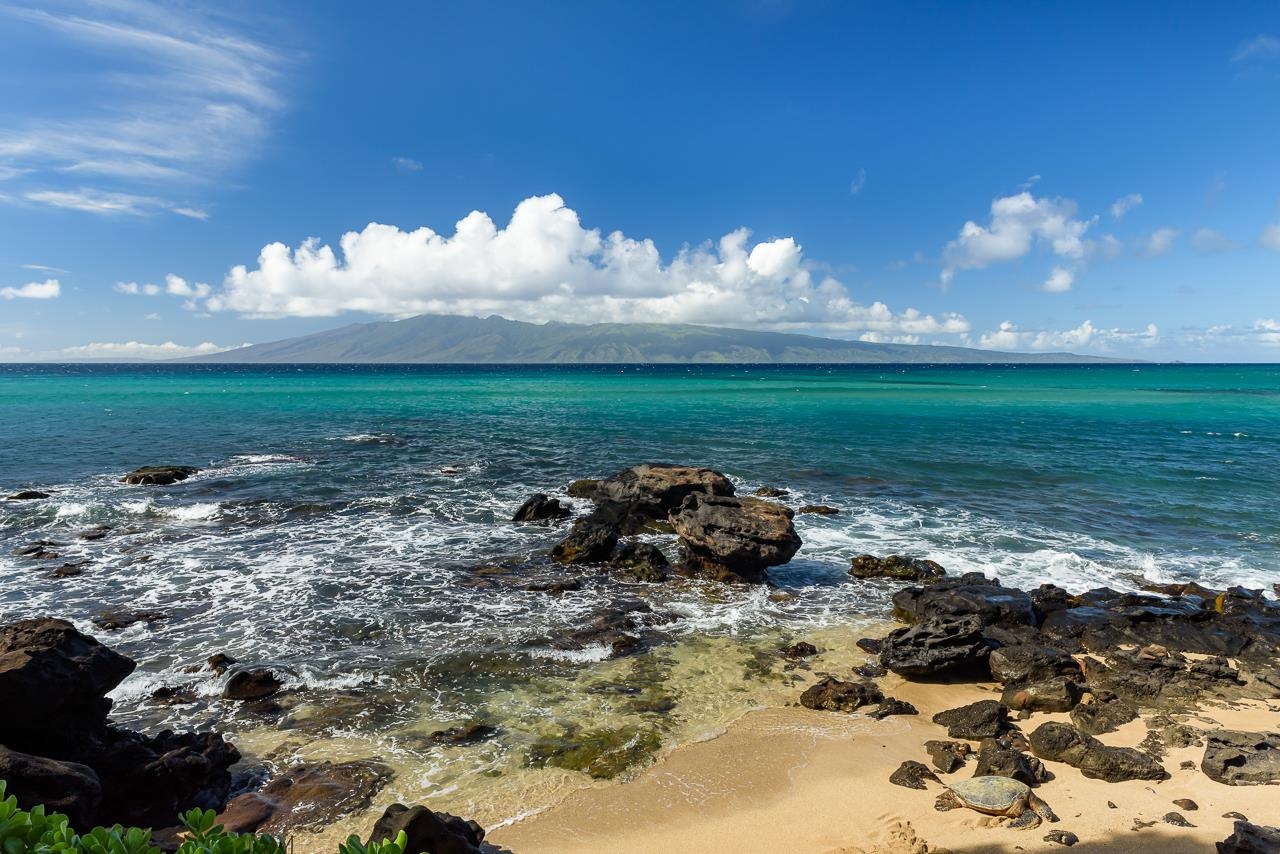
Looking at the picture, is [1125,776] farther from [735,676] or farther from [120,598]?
[120,598]

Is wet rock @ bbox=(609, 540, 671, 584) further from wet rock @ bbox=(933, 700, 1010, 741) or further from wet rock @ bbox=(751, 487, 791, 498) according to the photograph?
wet rock @ bbox=(751, 487, 791, 498)

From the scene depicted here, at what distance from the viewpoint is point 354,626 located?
723 inches

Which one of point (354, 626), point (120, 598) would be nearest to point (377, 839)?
point (354, 626)

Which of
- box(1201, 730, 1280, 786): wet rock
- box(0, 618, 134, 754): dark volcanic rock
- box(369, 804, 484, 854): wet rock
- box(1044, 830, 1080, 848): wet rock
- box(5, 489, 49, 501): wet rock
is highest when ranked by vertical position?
box(0, 618, 134, 754): dark volcanic rock

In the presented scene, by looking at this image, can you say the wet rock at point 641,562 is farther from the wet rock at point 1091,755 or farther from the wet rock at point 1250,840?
the wet rock at point 1250,840

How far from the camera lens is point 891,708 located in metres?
14.3

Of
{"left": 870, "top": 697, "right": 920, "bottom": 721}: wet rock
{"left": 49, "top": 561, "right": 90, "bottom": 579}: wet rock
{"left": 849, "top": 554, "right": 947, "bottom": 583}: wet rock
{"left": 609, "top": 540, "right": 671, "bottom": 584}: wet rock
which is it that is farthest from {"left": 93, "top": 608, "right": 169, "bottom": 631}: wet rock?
{"left": 849, "top": 554, "right": 947, "bottom": 583}: wet rock

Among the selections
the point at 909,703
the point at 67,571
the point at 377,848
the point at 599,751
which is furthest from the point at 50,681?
the point at 909,703

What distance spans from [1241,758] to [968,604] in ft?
23.6

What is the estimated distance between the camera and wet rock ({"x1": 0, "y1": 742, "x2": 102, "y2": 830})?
8445mm

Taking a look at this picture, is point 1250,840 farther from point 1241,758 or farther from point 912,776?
point 912,776

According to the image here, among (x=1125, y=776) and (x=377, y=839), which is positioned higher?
(x=377, y=839)

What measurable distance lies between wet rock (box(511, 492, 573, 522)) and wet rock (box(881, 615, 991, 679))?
1719cm

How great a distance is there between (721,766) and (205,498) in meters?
31.5
